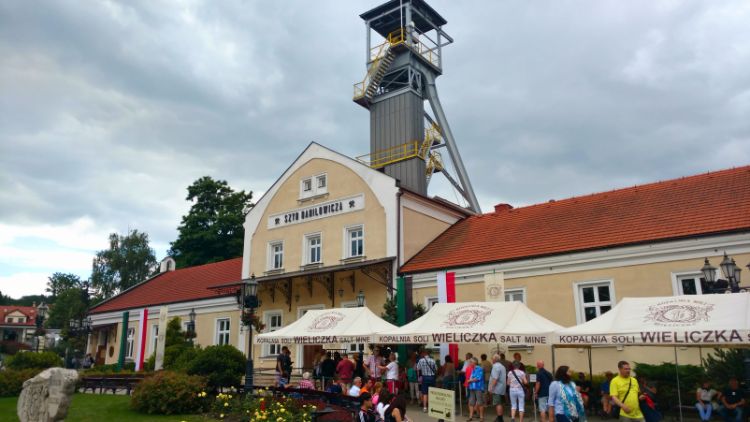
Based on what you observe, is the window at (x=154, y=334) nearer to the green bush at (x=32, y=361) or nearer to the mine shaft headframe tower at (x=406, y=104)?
the green bush at (x=32, y=361)

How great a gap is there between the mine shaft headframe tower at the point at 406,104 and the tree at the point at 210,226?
62.3 ft

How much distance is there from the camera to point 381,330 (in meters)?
15.6

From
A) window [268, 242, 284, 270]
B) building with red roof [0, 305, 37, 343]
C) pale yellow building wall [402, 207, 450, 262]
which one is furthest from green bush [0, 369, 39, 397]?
building with red roof [0, 305, 37, 343]

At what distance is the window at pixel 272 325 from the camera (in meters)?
26.0

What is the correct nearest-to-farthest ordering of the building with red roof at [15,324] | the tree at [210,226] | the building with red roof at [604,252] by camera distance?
the building with red roof at [604,252], the tree at [210,226], the building with red roof at [15,324]

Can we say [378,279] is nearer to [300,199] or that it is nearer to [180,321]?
[300,199]

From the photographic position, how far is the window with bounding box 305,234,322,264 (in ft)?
83.1

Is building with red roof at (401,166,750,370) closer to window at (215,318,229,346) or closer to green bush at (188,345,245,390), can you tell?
green bush at (188,345,245,390)

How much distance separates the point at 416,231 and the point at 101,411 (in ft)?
42.5

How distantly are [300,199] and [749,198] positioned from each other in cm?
1734

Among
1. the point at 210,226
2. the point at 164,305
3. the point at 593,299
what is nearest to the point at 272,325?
the point at 164,305

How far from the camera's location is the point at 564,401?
9.88 meters

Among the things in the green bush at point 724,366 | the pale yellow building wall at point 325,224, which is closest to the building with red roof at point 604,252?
the green bush at point 724,366

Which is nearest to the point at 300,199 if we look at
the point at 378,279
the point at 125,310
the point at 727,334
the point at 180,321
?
the point at 378,279
